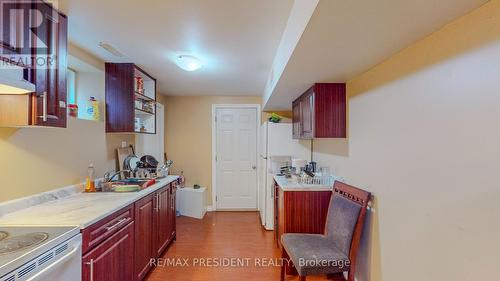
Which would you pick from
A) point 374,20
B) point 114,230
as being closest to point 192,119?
point 114,230

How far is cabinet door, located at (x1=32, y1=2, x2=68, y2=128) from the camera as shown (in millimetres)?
1477

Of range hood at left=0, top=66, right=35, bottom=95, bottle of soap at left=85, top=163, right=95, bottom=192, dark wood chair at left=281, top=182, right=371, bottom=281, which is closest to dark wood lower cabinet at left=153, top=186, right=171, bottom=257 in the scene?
bottle of soap at left=85, top=163, right=95, bottom=192

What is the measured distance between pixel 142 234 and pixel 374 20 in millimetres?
2418

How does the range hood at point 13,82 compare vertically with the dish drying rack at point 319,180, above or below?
above

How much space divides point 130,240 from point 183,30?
5.81 ft

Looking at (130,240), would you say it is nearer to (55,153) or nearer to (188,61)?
(55,153)

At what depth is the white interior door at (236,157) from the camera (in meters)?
4.81

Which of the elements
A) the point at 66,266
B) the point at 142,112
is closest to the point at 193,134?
the point at 142,112

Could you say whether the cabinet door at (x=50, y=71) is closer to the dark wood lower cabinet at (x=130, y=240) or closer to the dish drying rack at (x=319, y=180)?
the dark wood lower cabinet at (x=130, y=240)

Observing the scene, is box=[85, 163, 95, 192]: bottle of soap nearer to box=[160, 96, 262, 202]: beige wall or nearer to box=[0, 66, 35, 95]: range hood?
box=[0, 66, 35, 95]: range hood

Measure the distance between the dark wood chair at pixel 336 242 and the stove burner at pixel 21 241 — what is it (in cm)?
161

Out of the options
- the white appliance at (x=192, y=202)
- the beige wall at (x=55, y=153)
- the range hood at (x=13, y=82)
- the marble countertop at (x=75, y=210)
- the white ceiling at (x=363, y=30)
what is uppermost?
the white ceiling at (x=363, y=30)

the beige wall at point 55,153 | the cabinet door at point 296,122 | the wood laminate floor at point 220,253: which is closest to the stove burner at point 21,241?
the beige wall at point 55,153

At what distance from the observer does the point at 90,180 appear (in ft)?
7.84
